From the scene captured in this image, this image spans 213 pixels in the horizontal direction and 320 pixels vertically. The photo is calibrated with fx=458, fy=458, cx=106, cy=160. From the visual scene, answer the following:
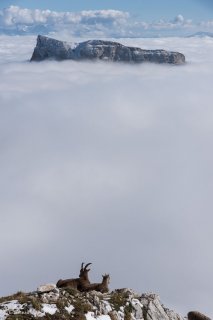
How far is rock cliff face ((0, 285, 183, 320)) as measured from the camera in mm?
20156

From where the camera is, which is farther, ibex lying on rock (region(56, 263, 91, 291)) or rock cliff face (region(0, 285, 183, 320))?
ibex lying on rock (region(56, 263, 91, 291))

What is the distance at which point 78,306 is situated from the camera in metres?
22.2

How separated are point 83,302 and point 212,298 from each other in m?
161

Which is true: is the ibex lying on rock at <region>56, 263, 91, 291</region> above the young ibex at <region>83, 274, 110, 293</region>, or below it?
above

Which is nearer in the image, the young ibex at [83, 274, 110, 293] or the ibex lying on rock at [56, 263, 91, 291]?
the ibex lying on rock at [56, 263, 91, 291]

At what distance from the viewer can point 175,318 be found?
3012 centimetres

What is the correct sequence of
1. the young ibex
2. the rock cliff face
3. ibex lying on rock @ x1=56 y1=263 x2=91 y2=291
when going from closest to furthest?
the rock cliff face
ibex lying on rock @ x1=56 y1=263 x2=91 y2=291
the young ibex

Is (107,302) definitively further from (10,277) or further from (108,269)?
(108,269)

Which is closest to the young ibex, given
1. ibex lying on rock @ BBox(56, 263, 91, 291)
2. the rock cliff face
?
ibex lying on rock @ BBox(56, 263, 91, 291)

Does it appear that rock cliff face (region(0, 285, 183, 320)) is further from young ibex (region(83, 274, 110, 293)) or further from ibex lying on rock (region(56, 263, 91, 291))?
ibex lying on rock (region(56, 263, 91, 291))

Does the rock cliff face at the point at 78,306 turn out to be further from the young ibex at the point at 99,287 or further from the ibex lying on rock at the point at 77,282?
the ibex lying on rock at the point at 77,282

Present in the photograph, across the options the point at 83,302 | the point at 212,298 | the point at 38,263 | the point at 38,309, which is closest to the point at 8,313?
the point at 38,309

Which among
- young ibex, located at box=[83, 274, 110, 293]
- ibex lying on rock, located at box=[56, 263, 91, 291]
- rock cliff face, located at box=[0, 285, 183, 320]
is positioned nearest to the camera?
rock cliff face, located at box=[0, 285, 183, 320]

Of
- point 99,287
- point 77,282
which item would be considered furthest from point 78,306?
point 99,287
